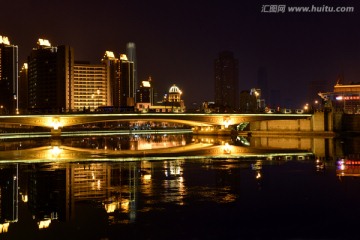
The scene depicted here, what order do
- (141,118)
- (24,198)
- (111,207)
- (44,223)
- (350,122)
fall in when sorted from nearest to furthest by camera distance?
(44,223) < (111,207) < (24,198) < (141,118) < (350,122)

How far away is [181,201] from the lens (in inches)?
891

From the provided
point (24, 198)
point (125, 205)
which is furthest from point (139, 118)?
point (125, 205)

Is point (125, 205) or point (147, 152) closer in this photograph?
point (125, 205)

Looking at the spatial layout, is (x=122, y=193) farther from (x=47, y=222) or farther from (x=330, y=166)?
(x=330, y=166)

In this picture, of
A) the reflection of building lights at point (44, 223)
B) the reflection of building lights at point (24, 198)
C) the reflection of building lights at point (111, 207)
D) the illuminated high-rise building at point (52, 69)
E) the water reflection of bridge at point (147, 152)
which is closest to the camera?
the reflection of building lights at point (44, 223)

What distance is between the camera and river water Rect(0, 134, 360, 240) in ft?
57.3

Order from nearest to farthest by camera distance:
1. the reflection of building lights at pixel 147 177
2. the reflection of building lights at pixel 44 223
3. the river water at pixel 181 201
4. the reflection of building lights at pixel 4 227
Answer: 1. the river water at pixel 181 201
2. the reflection of building lights at pixel 4 227
3. the reflection of building lights at pixel 44 223
4. the reflection of building lights at pixel 147 177

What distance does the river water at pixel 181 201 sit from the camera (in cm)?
1745

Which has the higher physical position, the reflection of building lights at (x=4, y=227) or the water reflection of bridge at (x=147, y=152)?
the water reflection of bridge at (x=147, y=152)

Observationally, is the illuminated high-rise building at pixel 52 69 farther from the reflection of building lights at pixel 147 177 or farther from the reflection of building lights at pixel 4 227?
the reflection of building lights at pixel 4 227

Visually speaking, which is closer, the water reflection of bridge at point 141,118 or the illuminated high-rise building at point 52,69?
the water reflection of bridge at point 141,118

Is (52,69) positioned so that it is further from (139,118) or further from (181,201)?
(181,201)

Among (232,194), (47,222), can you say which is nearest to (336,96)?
(232,194)

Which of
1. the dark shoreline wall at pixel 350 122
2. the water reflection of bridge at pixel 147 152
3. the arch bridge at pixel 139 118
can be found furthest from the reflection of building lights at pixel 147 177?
the dark shoreline wall at pixel 350 122
